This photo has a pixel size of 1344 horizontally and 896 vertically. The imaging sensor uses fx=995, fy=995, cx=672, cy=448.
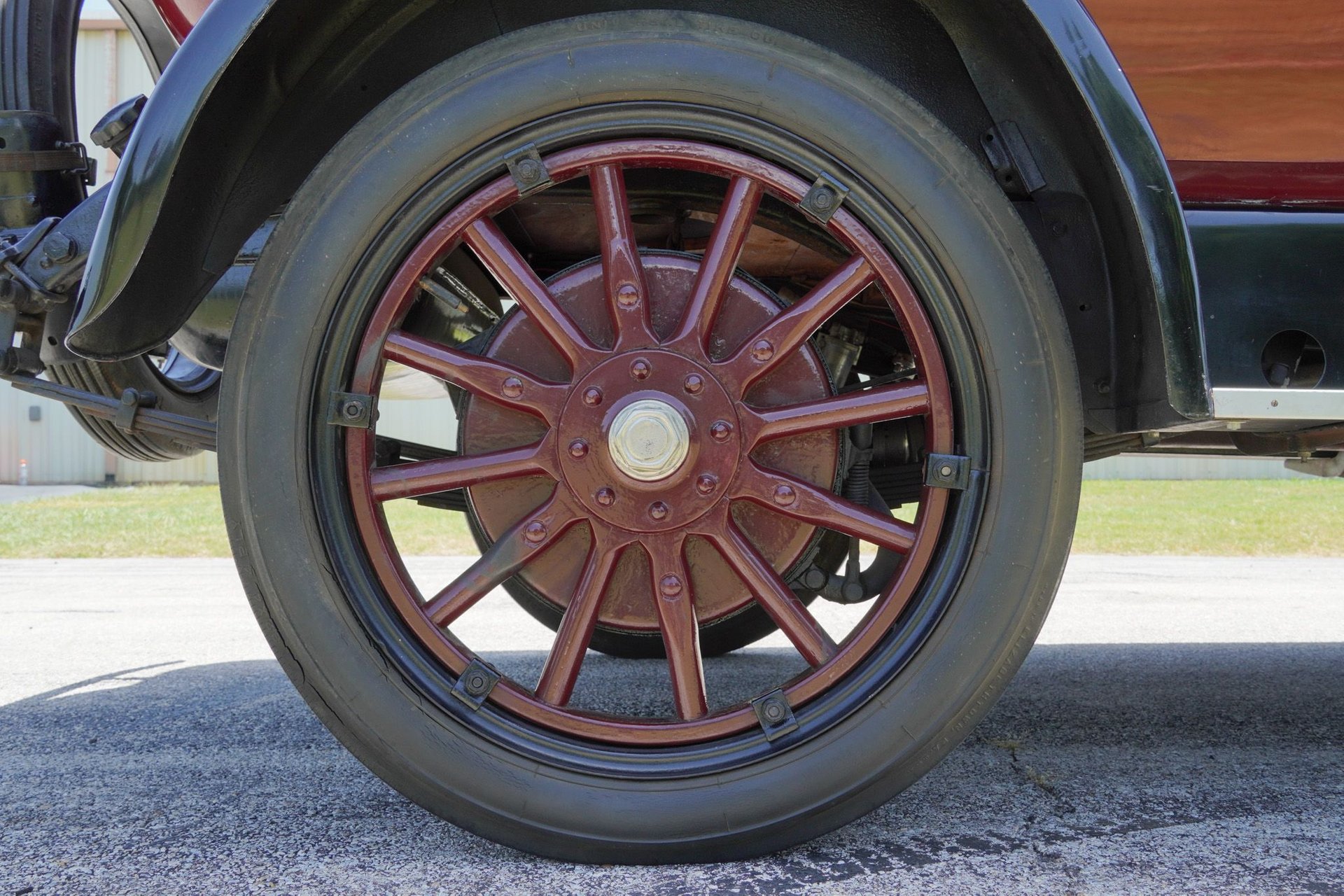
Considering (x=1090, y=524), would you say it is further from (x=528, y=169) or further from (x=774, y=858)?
(x=528, y=169)

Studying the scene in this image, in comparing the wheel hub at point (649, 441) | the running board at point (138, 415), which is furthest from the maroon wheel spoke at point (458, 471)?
the running board at point (138, 415)

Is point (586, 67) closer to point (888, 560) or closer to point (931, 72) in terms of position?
point (931, 72)

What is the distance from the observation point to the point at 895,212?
4.73 feet

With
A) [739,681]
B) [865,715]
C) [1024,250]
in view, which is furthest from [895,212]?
[739,681]

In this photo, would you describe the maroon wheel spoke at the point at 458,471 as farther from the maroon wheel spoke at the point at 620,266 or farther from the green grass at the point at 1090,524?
the green grass at the point at 1090,524

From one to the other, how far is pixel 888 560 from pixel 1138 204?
0.84 m

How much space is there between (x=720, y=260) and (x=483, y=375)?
401 mm

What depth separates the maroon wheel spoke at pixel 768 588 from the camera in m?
1.48

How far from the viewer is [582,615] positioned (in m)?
1.49

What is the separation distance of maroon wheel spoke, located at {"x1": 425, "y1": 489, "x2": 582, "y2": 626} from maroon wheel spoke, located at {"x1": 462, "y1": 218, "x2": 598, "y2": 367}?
222 millimetres

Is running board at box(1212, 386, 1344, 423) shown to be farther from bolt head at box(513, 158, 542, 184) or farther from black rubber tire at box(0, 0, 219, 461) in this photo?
black rubber tire at box(0, 0, 219, 461)

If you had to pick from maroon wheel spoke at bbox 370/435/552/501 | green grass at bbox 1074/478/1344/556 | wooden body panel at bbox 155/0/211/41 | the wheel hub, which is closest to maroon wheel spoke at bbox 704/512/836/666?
the wheel hub

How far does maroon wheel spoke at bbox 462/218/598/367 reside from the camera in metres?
1.50

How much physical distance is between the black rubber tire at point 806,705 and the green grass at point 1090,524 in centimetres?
558
